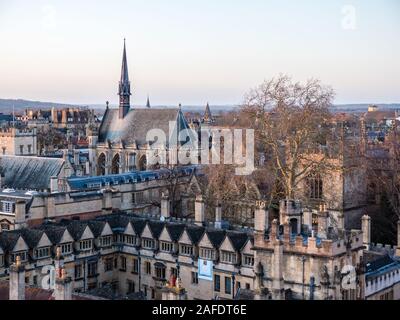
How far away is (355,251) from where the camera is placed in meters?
20.7

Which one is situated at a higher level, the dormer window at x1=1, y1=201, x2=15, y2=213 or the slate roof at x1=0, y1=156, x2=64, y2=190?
the slate roof at x1=0, y1=156, x2=64, y2=190

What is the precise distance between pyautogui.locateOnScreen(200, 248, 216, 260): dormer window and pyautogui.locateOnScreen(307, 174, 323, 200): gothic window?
17.7 m

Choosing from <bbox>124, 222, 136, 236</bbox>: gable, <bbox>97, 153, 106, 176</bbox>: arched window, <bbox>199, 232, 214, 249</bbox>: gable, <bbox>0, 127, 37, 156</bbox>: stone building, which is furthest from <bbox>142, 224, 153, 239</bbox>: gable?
<bbox>97, 153, 106, 176</bbox>: arched window

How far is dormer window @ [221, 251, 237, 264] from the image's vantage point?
87.6 feet

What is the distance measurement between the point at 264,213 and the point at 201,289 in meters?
6.58

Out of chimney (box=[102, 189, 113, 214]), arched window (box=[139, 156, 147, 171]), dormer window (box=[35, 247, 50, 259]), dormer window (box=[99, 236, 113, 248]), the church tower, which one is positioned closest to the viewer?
dormer window (box=[35, 247, 50, 259])

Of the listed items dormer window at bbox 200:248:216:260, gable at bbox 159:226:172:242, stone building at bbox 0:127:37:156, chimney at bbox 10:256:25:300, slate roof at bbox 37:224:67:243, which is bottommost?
dormer window at bbox 200:248:216:260

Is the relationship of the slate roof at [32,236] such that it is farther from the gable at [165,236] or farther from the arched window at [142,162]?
the arched window at [142,162]

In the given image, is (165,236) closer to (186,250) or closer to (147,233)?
(147,233)

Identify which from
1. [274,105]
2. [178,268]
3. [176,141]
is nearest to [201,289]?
[178,268]

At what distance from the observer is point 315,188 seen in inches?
1753

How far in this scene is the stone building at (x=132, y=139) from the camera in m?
61.3

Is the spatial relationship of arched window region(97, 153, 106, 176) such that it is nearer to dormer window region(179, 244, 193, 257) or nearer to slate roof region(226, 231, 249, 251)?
dormer window region(179, 244, 193, 257)

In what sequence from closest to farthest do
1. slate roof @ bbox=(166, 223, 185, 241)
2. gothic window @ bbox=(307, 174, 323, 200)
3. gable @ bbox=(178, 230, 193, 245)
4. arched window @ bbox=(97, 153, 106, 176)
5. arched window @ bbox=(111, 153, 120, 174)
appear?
gable @ bbox=(178, 230, 193, 245) < slate roof @ bbox=(166, 223, 185, 241) < gothic window @ bbox=(307, 174, 323, 200) < arched window @ bbox=(111, 153, 120, 174) < arched window @ bbox=(97, 153, 106, 176)
